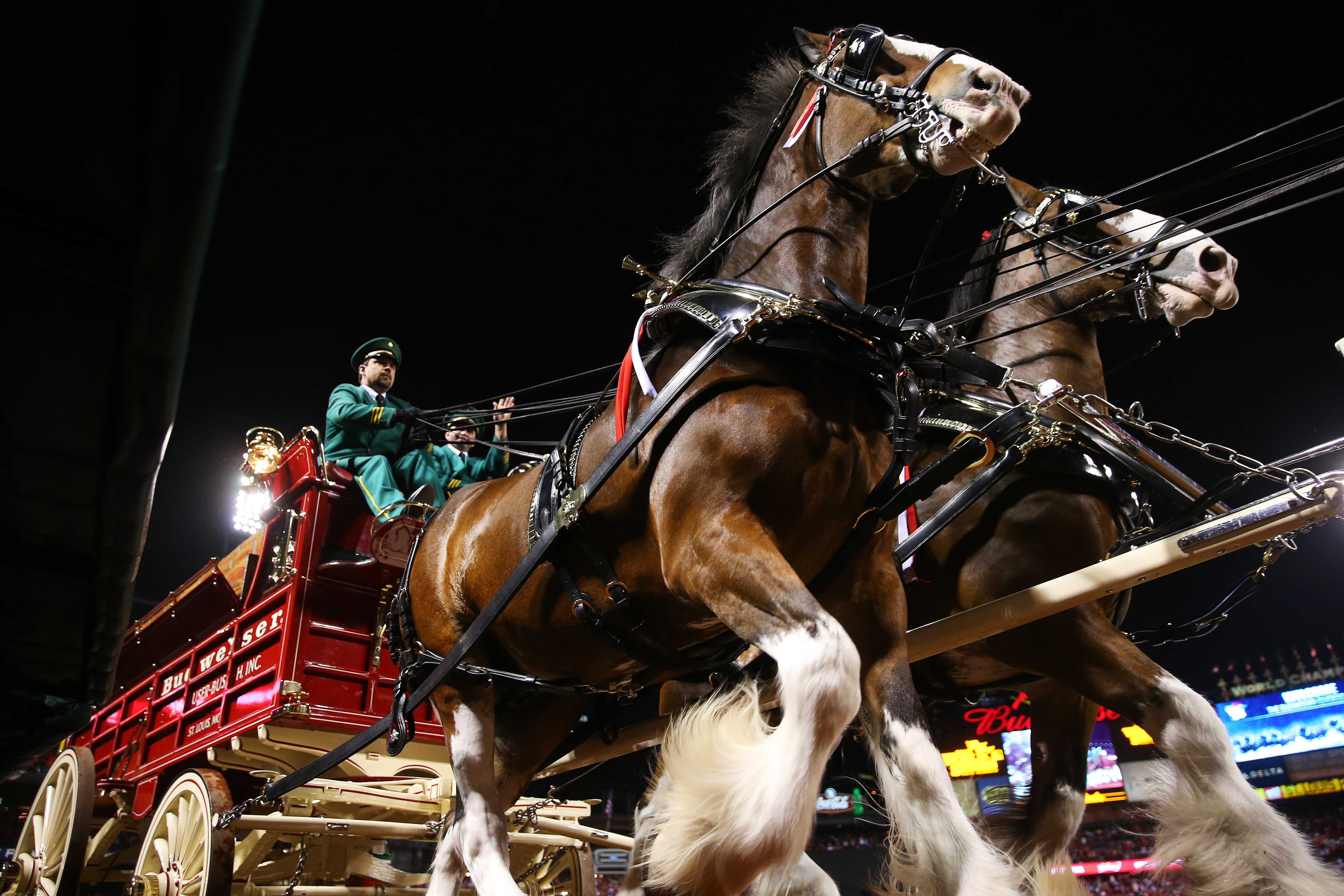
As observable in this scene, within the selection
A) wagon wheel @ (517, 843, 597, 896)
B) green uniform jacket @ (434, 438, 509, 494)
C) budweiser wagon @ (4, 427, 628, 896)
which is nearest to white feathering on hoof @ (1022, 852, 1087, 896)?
budweiser wagon @ (4, 427, 628, 896)

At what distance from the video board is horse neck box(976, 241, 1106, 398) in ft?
76.9

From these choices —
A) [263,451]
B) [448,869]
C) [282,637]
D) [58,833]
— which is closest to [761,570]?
[448,869]

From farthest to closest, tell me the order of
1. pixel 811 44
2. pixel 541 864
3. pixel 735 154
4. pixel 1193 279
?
pixel 541 864 < pixel 1193 279 < pixel 735 154 < pixel 811 44

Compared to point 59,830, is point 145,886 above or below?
below

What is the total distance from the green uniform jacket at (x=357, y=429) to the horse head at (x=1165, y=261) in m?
4.01

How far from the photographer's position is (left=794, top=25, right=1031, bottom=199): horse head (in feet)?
7.45

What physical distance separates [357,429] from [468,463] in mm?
936

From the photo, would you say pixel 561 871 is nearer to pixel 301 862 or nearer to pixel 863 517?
pixel 301 862

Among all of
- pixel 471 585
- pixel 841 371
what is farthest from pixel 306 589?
pixel 841 371

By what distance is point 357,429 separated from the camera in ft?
17.4

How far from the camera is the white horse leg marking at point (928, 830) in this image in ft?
5.82

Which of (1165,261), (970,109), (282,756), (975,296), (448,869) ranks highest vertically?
(975,296)

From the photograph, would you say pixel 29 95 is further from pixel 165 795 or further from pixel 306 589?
pixel 165 795

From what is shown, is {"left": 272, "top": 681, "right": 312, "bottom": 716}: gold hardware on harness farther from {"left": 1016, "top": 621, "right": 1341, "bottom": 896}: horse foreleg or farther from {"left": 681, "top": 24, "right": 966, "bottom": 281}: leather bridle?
{"left": 1016, "top": 621, "right": 1341, "bottom": 896}: horse foreleg
